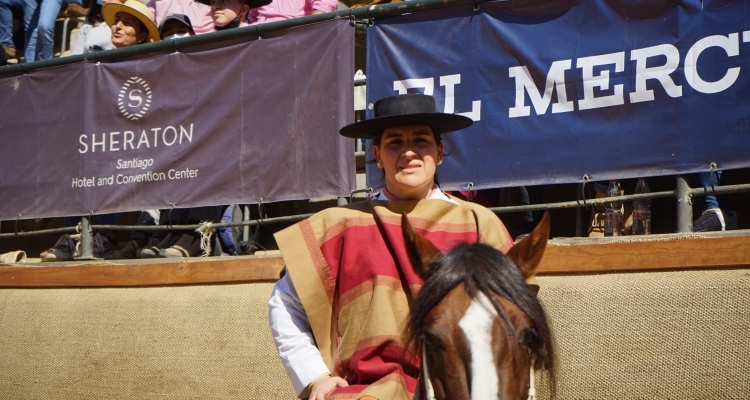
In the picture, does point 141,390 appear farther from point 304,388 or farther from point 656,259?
point 656,259

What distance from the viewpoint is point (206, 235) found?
21.5ft

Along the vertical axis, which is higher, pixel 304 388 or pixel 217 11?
pixel 217 11

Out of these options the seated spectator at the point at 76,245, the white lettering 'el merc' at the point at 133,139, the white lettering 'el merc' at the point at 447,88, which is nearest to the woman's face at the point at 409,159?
the white lettering 'el merc' at the point at 447,88

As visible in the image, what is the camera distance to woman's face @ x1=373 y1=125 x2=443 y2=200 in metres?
3.60

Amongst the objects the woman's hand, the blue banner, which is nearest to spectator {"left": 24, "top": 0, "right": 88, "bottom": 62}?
the blue banner

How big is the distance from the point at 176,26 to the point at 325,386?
199 inches

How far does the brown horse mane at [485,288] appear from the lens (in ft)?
8.87

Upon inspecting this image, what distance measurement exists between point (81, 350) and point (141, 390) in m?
0.63

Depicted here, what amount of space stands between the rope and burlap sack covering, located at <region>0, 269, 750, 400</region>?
490mm

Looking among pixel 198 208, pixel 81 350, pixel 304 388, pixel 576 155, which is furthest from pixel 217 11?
pixel 304 388

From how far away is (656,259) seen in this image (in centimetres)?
452

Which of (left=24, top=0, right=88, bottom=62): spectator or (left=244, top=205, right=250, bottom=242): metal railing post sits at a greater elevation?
(left=24, top=0, right=88, bottom=62): spectator

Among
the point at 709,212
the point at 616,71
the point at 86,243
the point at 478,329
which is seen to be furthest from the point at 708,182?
the point at 86,243

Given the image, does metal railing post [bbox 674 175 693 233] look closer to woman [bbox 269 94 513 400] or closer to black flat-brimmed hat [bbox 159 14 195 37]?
woman [bbox 269 94 513 400]
